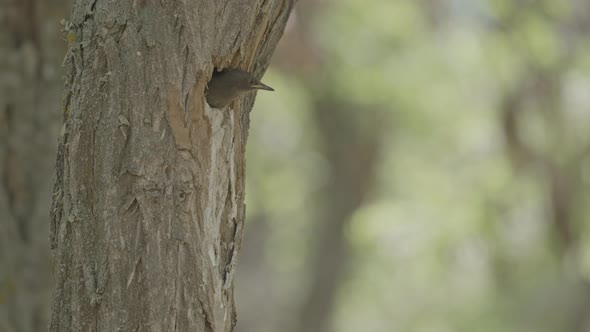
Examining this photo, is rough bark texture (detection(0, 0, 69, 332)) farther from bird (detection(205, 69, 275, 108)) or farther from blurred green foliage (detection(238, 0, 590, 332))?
blurred green foliage (detection(238, 0, 590, 332))

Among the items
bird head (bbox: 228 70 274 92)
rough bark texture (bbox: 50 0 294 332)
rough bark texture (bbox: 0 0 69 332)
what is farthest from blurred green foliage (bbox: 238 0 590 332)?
rough bark texture (bbox: 50 0 294 332)

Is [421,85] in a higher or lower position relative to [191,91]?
higher

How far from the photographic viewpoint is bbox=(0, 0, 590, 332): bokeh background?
10.6 m

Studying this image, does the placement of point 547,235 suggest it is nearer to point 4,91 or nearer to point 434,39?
point 434,39

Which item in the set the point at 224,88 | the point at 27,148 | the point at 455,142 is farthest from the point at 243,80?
the point at 455,142

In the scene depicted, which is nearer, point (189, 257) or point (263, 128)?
point (189, 257)

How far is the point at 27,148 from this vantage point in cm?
552

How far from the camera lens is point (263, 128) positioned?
2012cm

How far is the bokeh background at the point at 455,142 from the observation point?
10.6 meters

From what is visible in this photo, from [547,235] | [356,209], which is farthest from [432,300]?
[547,235]

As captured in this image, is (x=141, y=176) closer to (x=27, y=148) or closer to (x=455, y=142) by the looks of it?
(x=27, y=148)

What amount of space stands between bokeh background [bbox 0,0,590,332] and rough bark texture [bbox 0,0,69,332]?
477cm

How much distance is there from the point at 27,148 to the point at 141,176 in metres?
2.88

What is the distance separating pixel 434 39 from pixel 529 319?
21.5ft
